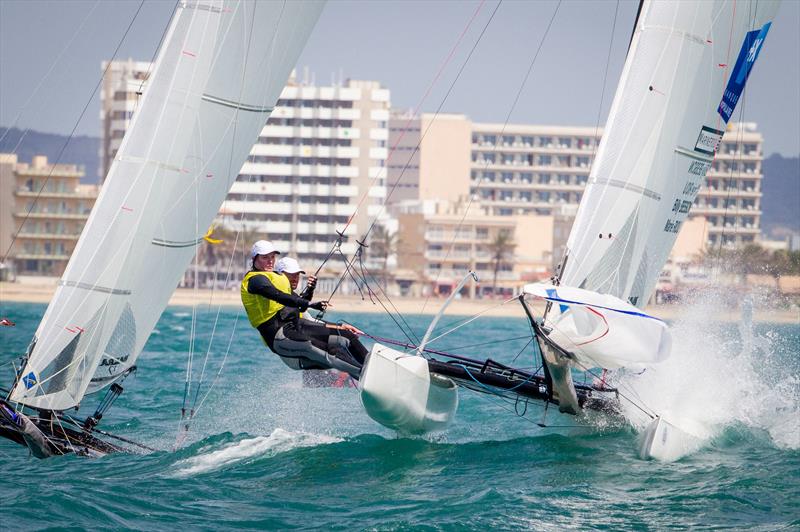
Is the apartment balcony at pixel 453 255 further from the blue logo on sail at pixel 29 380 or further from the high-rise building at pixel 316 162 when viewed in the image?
the blue logo on sail at pixel 29 380

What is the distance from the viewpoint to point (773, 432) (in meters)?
10.2

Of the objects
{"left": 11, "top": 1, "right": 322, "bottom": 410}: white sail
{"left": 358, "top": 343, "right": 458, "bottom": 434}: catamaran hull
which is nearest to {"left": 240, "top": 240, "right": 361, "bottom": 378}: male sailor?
{"left": 358, "top": 343, "right": 458, "bottom": 434}: catamaran hull

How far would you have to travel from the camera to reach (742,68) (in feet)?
35.4

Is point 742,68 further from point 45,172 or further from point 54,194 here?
point 45,172

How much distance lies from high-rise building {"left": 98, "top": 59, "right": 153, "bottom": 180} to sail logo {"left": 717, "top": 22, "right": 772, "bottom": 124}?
63.8m

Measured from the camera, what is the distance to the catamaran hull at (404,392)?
8.80 meters

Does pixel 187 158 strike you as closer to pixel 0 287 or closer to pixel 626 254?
pixel 626 254

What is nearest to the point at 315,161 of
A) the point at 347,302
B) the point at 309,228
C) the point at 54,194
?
the point at 309,228

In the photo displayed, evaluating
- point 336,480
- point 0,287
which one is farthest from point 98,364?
point 0,287

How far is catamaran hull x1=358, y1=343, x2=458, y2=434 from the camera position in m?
8.80

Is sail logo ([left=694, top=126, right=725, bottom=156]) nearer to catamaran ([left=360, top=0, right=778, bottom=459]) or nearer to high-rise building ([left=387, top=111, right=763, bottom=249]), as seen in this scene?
catamaran ([left=360, top=0, right=778, bottom=459])

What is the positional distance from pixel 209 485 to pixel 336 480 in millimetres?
948

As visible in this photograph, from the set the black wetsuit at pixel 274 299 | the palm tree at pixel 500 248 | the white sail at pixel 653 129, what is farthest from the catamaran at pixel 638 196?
the palm tree at pixel 500 248

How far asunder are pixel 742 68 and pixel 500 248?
5821cm
